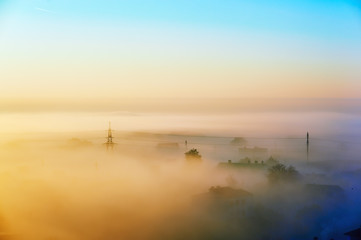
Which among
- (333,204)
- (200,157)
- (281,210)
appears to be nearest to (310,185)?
(333,204)

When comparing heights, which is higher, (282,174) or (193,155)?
(193,155)

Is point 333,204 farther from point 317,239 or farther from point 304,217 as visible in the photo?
point 317,239

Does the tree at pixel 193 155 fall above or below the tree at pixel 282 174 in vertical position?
above

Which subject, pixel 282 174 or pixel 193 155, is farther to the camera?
pixel 193 155

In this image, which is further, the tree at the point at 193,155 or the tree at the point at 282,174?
the tree at the point at 193,155
